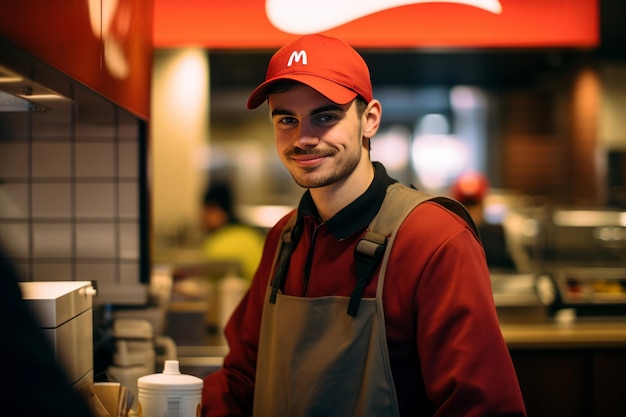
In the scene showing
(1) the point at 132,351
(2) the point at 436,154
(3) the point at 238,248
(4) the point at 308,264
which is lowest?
(1) the point at 132,351

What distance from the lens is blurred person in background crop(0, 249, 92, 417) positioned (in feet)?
2.77

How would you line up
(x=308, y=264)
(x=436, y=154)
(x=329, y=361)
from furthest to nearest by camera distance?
1. (x=436, y=154)
2. (x=308, y=264)
3. (x=329, y=361)

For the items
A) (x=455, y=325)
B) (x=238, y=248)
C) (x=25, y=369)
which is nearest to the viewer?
(x=25, y=369)

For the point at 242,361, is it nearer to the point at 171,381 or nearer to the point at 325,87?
the point at 171,381

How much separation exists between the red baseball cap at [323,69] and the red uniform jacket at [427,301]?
231mm

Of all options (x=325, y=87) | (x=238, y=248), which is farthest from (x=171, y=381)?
(x=238, y=248)

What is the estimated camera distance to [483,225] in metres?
5.25

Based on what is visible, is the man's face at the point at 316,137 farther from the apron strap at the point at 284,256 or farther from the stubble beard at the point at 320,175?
the apron strap at the point at 284,256

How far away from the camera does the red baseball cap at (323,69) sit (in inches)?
66.1

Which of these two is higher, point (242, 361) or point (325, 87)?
point (325, 87)

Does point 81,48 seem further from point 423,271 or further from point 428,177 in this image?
point 428,177

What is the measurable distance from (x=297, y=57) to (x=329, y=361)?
682 mm

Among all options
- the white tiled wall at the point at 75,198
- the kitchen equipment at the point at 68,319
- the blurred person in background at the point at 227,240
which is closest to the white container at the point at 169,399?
the kitchen equipment at the point at 68,319

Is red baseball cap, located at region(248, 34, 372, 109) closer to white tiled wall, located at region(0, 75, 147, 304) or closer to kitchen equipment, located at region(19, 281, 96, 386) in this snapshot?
kitchen equipment, located at region(19, 281, 96, 386)
